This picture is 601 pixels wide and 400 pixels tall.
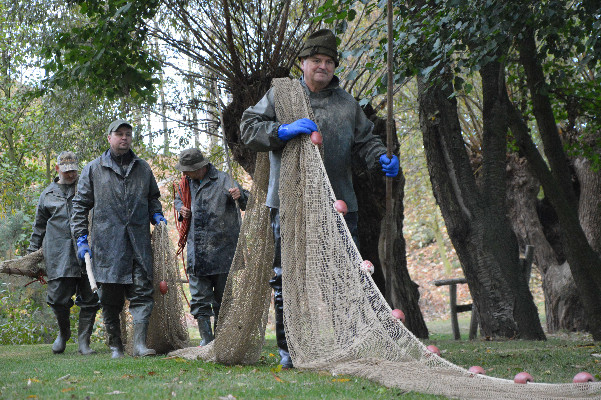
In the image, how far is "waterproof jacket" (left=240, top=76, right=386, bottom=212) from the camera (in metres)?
5.75

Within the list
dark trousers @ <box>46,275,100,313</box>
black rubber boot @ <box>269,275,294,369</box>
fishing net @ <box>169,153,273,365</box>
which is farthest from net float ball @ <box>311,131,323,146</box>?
dark trousers @ <box>46,275,100,313</box>

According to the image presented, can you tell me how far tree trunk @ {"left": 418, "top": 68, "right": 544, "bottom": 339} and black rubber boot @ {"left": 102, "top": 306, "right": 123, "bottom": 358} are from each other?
15.6ft

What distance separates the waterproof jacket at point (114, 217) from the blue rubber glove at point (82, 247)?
0.04 m

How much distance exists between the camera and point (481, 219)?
1030 cm

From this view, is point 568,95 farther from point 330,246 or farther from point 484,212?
point 330,246

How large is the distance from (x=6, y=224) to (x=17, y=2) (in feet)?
14.4

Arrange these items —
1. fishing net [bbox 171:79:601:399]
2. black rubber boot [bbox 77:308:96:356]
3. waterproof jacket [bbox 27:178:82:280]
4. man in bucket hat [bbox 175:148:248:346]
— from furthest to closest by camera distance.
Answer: waterproof jacket [bbox 27:178:82:280]
black rubber boot [bbox 77:308:96:356]
man in bucket hat [bbox 175:148:248:346]
fishing net [bbox 171:79:601:399]

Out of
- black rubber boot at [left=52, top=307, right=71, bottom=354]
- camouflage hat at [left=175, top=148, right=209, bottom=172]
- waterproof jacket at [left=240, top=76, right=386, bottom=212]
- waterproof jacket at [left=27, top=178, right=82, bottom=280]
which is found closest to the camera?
waterproof jacket at [left=240, top=76, right=386, bottom=212]

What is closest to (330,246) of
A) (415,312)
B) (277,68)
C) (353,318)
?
(353,318)

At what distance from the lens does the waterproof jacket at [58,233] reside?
875 cm

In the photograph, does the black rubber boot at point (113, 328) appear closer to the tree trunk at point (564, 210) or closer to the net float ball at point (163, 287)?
the net float ball at point (163, 287)

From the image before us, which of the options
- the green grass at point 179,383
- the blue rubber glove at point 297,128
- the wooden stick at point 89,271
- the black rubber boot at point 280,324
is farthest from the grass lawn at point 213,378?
the blue rubber glove at point 297,128

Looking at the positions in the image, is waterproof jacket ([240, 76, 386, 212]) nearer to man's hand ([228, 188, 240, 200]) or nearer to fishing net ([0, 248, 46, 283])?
man's hand ([228, 188, 240, 200])

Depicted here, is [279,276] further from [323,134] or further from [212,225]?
[212,225]
